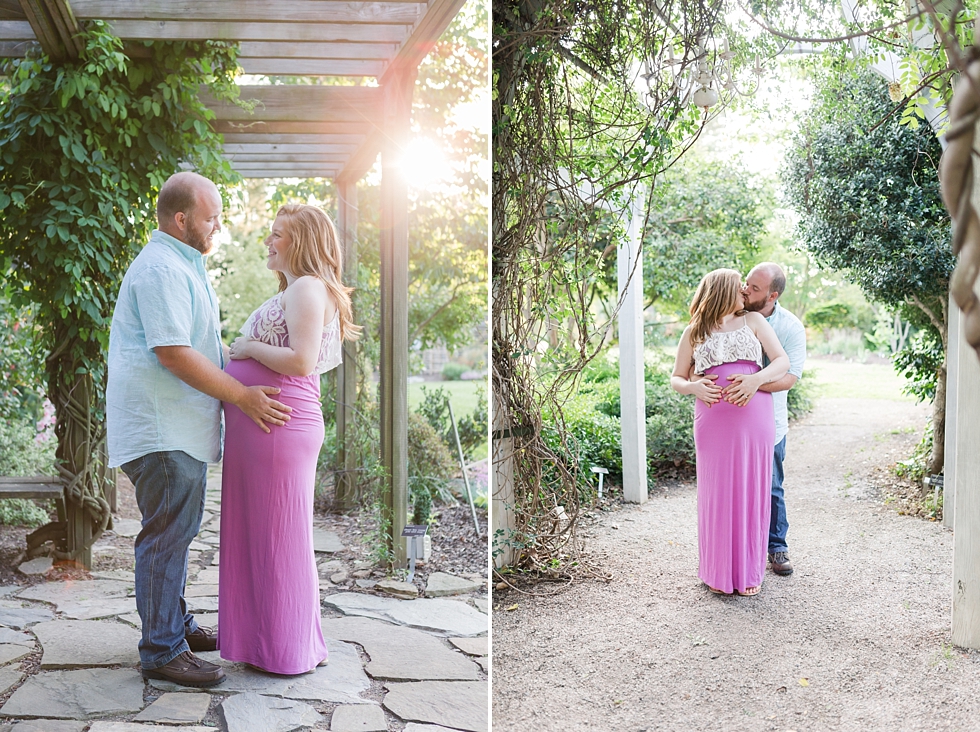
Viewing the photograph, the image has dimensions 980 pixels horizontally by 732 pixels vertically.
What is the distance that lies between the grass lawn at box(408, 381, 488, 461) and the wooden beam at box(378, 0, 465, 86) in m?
2.18

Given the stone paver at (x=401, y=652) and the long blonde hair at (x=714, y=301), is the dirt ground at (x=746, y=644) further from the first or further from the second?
the long blonde hair at (x=714, y=301)

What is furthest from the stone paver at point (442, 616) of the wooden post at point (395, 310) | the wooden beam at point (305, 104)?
the wooden beam at point (305, 104)

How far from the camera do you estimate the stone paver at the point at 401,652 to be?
2.44 meters

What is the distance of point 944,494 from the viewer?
369 cm

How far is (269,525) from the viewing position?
2.27m

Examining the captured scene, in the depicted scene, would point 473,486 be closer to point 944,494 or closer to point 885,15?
point 944,494

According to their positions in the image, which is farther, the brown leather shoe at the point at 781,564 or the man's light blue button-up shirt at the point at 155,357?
the brown leather shoe at the point at 781,564

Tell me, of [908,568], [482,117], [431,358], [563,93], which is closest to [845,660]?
[908,568]

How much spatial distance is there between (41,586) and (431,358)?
6.73 m

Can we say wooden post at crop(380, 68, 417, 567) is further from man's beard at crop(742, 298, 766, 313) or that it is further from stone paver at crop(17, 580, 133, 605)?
man's beard at crop(742, 298, 766, 313)

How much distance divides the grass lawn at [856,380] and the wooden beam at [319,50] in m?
4.16

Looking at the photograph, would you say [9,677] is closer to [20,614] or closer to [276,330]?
[20,614]

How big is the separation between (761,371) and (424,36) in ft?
5.65

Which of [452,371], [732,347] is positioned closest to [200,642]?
[732,347]
